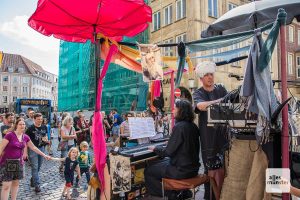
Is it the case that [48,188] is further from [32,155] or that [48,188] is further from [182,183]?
[182,183]

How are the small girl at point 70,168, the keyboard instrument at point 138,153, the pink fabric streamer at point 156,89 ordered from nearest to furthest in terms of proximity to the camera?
the keyboard instrument at point 138,153 → the small girl at point 70,168 → the pink fabric streamer at point 156,89

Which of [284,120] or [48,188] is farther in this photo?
[48,188]

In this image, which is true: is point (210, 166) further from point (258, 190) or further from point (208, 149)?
point (258, 190)

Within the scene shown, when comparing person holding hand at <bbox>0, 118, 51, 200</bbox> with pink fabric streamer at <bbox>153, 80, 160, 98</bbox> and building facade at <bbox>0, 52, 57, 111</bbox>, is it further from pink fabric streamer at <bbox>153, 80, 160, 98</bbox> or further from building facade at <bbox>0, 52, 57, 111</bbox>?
building facade at <bbox>0, 52, 57, 111</bbox>

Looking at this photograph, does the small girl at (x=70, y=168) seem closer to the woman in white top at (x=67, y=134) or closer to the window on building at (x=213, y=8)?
the woman in white top at (x=67, y=134)

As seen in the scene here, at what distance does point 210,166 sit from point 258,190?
2.96ft

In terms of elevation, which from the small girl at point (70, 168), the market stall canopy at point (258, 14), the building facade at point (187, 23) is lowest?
the small girl at point (70, 168)

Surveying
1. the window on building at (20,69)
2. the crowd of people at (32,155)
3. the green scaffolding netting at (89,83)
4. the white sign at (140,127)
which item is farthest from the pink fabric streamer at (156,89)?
the window on building at (20,69)

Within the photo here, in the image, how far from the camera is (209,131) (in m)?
4.34

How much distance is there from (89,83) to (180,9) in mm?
12837

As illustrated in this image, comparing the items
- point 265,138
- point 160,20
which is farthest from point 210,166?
point 160,20

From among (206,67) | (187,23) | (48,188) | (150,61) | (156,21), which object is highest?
(156,21)

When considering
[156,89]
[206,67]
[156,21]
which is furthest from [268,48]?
[156,21]

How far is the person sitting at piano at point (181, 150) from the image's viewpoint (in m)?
4.36
